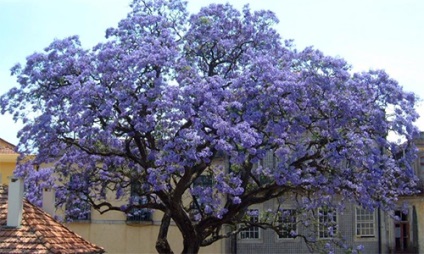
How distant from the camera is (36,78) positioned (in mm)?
17938

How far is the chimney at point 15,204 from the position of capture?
624 inches

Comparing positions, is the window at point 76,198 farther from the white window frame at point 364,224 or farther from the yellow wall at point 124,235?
the white window frame at point 364,224

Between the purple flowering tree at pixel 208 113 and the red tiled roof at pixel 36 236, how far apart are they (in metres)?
1.99

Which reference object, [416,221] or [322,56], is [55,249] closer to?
[322,56]

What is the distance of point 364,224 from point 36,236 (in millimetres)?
16939

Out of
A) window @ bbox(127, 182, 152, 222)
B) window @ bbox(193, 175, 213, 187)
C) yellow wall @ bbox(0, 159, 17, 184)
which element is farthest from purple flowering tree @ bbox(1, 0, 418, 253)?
yellow wall @ bbox(0, 159, 17, 184)

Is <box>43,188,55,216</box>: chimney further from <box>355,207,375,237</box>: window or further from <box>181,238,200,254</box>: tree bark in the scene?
<box>355,207,375,237</box>: window

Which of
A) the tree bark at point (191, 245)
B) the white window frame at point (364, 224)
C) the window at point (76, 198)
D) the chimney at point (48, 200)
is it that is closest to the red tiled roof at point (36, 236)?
the chimney at point (48, 200)

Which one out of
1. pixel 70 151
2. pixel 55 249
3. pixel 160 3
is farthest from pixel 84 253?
pixel 160 3

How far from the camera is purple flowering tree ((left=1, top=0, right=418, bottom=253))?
16656mm

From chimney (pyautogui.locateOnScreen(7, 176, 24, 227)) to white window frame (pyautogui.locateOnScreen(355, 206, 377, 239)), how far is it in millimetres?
16721

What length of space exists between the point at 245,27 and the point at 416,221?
1416 centimetres

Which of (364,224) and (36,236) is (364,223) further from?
(36,236)

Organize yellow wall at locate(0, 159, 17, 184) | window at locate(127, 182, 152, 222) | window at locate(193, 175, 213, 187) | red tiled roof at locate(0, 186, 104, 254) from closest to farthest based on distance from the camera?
1. red tiled roof at locate(0, 186, 104, 254)
2. window at locate(127, 182, 152, 222)
3. window at locate(193, 175, 213, 187)
4. yellow wall at locate(0, 159, 17, 184)
